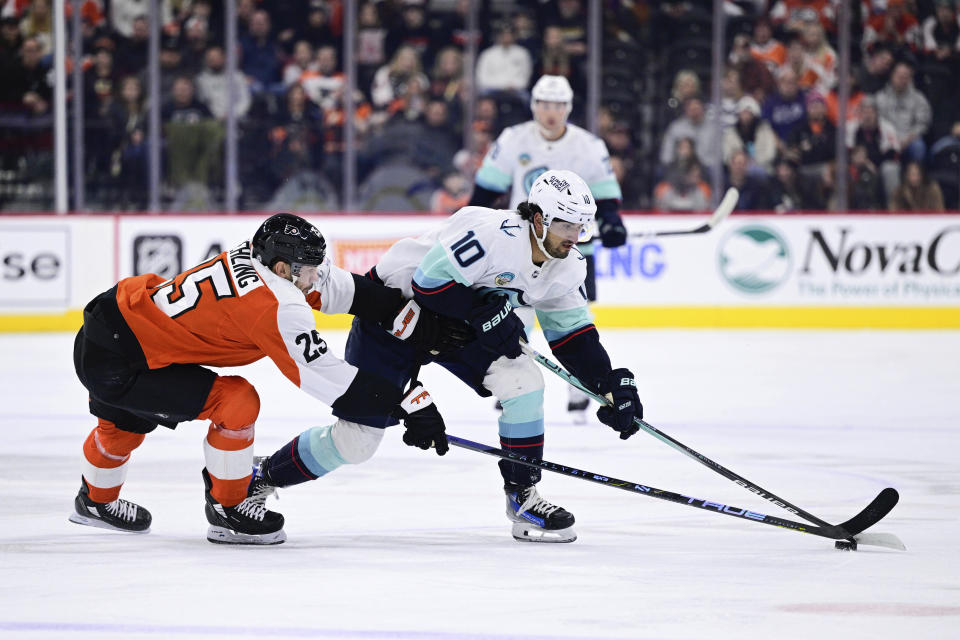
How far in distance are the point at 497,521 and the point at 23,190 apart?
637cm

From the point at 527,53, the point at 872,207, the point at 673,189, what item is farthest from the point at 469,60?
the point at 872,207

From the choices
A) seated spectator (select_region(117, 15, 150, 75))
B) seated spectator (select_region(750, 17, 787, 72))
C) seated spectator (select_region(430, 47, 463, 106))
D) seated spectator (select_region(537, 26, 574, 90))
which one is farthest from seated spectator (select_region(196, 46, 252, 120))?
seated spectator (select_region(750, 17, 787, 72))

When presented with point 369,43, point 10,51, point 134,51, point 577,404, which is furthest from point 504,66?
point 577,404

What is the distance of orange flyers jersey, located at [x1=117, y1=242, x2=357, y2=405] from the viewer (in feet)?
10.4

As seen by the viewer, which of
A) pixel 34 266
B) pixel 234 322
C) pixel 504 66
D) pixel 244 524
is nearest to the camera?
pixel 234 322

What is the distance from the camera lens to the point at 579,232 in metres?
3.45

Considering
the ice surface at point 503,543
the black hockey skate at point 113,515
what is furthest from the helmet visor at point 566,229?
the black hockey skate at point 113,515

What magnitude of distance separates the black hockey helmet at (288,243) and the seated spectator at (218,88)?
21.5 feet

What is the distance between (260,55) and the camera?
986cm

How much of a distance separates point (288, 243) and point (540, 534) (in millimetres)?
926

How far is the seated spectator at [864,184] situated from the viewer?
9.42 metres

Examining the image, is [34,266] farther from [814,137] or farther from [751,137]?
[814,137]

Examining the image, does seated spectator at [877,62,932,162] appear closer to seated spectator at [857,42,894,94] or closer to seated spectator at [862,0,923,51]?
seated spectator at [857,42,894,94]

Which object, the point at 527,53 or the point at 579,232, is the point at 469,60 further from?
the point at 579,232
